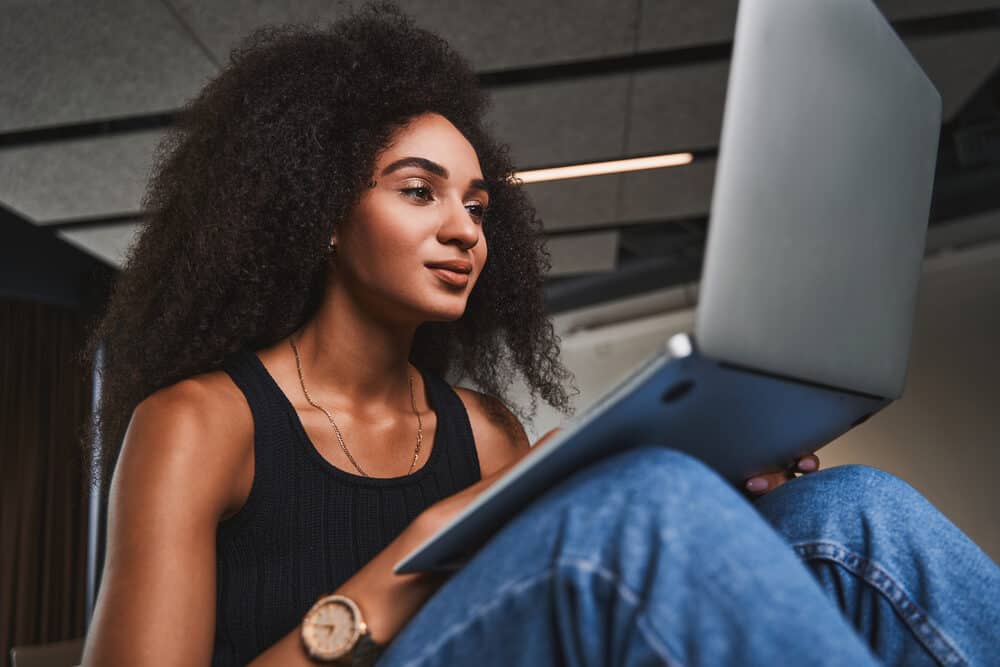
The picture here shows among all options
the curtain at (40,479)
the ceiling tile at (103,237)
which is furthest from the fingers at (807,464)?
the curtain at (40,479)

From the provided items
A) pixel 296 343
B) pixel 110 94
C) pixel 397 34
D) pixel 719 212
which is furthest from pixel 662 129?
pixel 719 212

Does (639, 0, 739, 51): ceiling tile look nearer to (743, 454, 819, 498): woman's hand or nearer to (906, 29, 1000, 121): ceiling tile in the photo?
(906, 29, 1000, 121): ceiling tile

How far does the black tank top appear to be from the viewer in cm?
100

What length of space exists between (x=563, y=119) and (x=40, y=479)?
3.55 metres

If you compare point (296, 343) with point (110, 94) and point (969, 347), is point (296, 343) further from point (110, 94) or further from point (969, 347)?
point (969, 347)

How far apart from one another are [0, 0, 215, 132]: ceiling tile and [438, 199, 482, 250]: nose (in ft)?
5.82

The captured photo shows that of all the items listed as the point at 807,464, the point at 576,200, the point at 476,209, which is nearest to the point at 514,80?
the point at 576,200

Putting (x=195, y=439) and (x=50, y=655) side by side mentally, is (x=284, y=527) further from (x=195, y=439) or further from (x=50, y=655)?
(x=50, y=655)

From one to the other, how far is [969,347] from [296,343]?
4.61 m

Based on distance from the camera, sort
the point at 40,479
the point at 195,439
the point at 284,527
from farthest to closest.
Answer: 1. the point at 40,479
2. the point at 284,527
3. the point at 195,439

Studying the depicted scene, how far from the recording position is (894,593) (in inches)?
31.7

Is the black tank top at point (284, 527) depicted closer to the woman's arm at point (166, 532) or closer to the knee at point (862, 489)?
the woman's arm at point (166, 532)

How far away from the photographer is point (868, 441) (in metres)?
5.14

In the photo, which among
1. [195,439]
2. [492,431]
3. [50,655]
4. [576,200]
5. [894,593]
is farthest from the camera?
[576,200]
